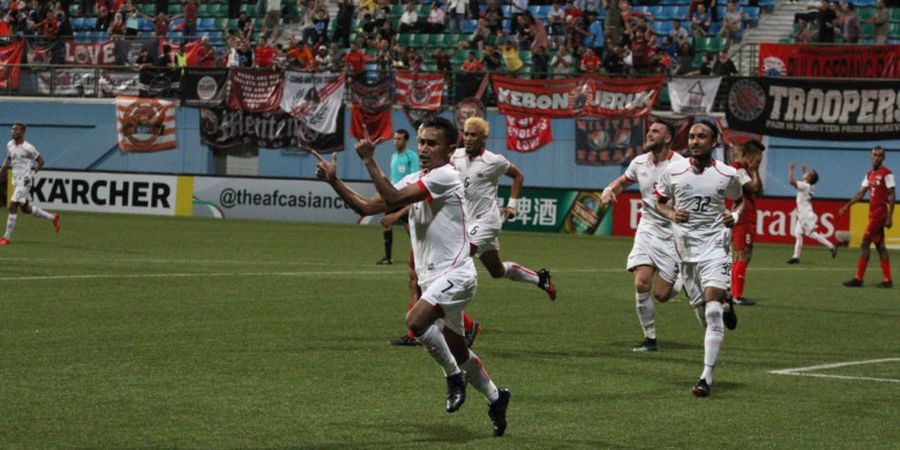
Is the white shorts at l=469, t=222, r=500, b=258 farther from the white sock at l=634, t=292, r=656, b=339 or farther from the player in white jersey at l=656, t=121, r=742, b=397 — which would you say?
the player in white jersey at l=656, t=121, r=742, b=397

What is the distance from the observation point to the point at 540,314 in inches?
703

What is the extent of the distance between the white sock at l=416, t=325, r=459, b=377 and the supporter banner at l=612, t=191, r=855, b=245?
2479 cm

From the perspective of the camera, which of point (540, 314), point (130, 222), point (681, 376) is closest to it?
point (681, 376)

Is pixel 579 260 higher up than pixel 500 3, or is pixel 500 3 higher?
pixel 500 3

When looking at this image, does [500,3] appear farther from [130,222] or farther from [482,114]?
[130,222]

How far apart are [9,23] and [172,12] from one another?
5001 millimetres

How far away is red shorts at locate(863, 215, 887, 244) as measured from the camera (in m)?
24.0

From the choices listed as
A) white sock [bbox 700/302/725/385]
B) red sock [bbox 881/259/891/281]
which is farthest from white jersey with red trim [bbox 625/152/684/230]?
red sock [bbox 881/259/891/281]

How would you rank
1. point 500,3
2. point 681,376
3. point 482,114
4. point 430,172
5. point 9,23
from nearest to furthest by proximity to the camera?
point 430,172 < point 681,376 < point 482,114 < point 500,3 < point 9,23

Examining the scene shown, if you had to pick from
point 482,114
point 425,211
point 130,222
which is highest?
point 425,211

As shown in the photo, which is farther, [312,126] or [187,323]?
[312,126]

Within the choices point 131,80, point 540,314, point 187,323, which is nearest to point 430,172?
point 187,323

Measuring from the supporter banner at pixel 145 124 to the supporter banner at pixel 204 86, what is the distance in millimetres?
817

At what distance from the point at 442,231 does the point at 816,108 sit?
27.3 metres
